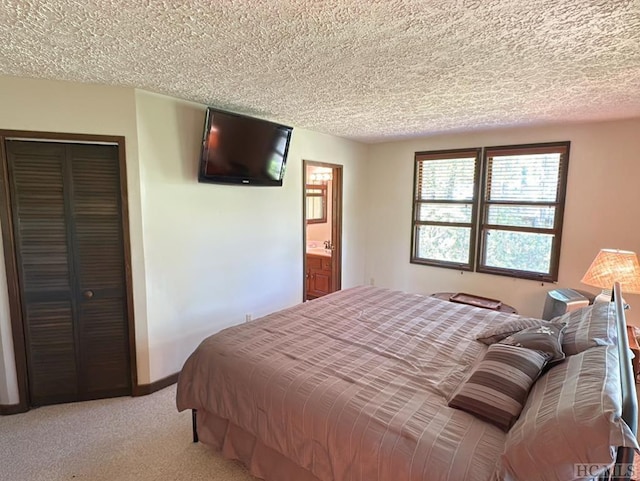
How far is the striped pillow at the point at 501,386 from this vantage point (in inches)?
54.0

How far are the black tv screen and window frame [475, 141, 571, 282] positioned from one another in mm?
2486

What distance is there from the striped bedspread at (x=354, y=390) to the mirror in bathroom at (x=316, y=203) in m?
3.20

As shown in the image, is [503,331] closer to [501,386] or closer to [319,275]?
[501,386]

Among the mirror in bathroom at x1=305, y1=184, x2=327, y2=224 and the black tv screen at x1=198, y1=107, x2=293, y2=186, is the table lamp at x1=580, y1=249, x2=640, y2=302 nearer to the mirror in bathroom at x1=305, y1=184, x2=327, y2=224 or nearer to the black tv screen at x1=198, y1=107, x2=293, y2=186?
the black tv screen at x1=198, y1=107, x2=293, y2=186

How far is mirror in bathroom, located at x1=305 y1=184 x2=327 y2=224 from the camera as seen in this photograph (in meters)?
5.66

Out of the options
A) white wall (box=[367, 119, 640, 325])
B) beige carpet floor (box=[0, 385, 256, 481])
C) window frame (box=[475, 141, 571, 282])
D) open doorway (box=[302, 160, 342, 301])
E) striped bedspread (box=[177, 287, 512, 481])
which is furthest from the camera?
open doorway (box=[302, 160, 342, 301])

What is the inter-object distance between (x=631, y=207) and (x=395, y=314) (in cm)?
275

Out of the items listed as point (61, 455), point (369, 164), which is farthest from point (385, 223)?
point (61, 455)

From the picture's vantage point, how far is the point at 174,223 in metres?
2.90

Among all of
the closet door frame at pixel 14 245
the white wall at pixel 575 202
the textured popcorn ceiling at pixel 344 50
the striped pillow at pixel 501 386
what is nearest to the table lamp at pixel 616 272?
the white wall at pixel 575 202

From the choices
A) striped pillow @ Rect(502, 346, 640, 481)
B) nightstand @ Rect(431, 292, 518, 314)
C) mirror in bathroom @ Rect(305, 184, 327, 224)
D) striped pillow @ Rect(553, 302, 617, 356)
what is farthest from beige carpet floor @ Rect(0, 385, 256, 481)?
mirror in bathroom @ Rect(305, 184, 327, 224)

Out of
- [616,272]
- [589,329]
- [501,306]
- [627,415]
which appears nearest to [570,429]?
[627,415]

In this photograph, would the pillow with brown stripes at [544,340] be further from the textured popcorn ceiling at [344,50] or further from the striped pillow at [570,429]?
the textured popcorn ceiling at [344,50]

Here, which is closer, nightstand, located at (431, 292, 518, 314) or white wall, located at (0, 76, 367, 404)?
white wall, located at (0, 76, 367, 404)
